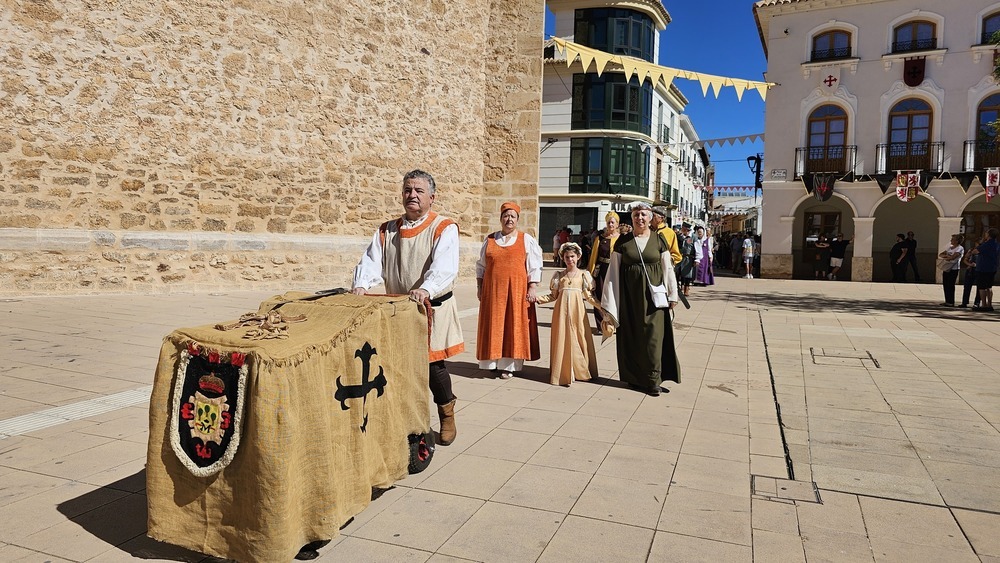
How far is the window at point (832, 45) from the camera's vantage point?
70.4 feet

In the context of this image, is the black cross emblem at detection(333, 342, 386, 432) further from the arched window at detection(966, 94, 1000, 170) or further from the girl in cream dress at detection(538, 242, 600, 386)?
the arched window at detection(966, 94, 1000, 170)

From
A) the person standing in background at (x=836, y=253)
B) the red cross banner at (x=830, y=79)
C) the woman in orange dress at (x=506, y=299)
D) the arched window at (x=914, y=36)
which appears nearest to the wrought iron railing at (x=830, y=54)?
the red cross banner at (x=830, y=79)

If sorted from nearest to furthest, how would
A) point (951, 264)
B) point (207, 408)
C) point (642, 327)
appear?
1. point (207, 408)
2. point (642, 327)
3. point (951, 264)

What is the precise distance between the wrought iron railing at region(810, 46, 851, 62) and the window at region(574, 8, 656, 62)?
8725 mm

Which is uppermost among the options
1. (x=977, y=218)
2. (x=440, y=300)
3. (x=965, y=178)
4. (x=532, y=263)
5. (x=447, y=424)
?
(x=965, y=178)

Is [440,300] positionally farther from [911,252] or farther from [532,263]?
[911,252]

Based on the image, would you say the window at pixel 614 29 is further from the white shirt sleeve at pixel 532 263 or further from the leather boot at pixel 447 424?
the leather boot at pixel 447 424

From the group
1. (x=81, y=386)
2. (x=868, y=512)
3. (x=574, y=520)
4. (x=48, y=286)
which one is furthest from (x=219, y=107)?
(x=868, y=512)

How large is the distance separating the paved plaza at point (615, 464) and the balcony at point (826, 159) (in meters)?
16.4

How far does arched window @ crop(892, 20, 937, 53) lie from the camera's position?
2056cm

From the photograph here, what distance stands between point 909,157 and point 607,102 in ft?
41.4

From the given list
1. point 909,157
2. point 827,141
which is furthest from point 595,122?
point 909,157

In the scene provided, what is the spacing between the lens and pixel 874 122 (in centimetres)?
2127

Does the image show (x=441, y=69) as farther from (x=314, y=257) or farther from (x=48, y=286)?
(x=48, y=286)
